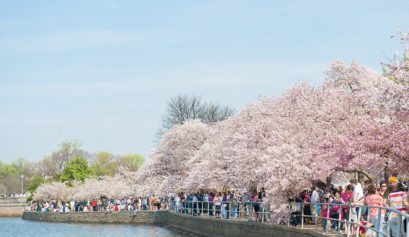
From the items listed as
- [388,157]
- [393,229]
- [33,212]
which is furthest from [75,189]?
[393,229]

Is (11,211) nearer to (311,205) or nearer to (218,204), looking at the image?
(218,204)

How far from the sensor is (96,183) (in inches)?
4102

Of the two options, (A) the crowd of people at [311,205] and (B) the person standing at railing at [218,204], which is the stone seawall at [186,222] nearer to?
(A) the crowd of people at [311,205]

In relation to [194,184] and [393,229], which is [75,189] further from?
[393,229]

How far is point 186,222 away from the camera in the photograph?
53.5 m

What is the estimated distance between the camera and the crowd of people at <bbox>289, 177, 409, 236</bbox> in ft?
59.0

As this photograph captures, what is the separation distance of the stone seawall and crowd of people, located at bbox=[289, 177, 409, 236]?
0.86 metres

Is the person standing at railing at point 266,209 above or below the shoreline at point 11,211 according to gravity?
above

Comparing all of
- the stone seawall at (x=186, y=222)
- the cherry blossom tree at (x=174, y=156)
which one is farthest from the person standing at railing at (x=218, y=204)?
the cherry blossom tree at (x=174, y=156)

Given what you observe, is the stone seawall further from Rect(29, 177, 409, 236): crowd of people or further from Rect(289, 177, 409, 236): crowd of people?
Rect(289, 177, 409, 236): crowd of people

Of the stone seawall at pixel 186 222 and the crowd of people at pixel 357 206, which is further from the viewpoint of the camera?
the stone seawall at pixel 186 222

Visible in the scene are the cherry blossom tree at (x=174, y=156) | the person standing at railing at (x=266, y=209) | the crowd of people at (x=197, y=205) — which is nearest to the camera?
the person standing at railing at (x=266, y=209)

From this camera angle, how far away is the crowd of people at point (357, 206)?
17984 millimetres

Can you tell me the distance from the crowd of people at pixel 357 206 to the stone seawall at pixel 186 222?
2.82 feet
